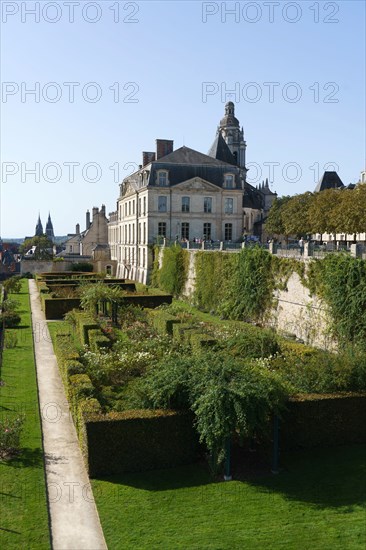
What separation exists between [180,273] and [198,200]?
10096mm

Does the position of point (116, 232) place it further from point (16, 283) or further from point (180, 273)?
point (180, 273)

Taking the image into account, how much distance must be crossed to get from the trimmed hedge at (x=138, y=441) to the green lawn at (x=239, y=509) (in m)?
0.24

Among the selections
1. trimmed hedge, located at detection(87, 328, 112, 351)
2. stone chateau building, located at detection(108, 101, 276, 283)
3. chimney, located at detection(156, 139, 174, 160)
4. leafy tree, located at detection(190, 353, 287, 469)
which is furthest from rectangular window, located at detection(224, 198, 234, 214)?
leafy tree, located at detection(190, 353, 287, 469)

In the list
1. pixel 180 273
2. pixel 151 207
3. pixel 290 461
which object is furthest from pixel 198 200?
pixel 290 461

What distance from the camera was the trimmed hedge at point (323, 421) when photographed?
1159cm

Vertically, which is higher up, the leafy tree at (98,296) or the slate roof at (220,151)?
the slate roof at (220,151)

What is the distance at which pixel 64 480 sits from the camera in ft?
33.7

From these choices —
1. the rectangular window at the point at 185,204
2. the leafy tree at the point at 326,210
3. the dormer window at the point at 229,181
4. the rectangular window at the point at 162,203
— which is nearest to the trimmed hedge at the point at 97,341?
the leafy tree at the point at 326,210

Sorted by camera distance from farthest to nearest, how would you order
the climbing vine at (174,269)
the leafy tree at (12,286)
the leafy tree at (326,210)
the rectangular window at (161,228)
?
the rectangular window at (161,228)
the leafy tree at (12,286)
the climbing vine at (174,269)
the leafy tree at (326,210)

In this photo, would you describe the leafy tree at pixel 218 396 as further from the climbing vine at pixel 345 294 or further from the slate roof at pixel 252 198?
the slate roof at pixel 252 198

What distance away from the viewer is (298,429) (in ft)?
38.2

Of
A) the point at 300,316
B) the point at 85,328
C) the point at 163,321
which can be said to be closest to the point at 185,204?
the point at 163,321

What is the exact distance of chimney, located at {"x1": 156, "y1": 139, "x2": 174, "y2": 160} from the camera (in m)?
49.1

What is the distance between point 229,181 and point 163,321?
25.9 metres
